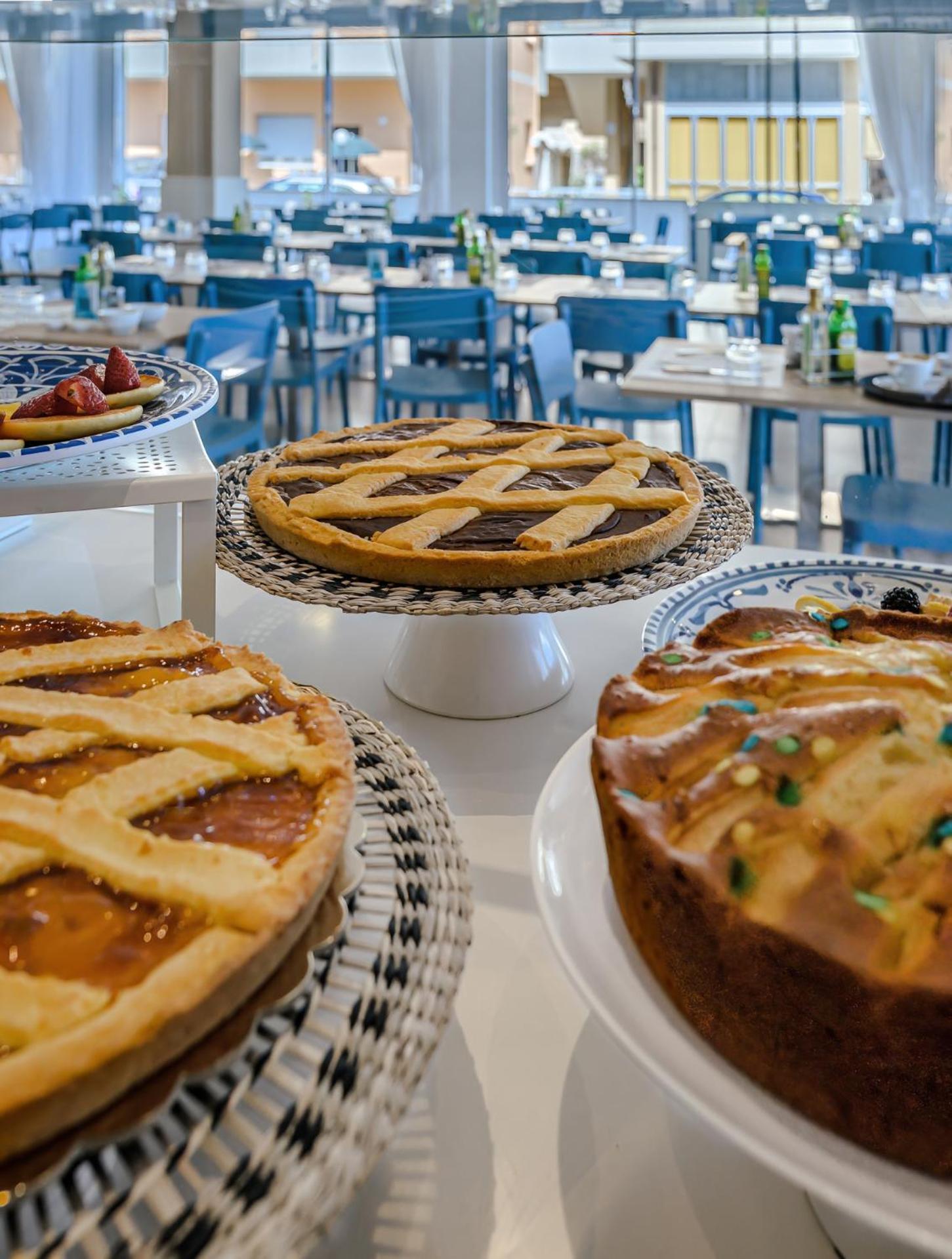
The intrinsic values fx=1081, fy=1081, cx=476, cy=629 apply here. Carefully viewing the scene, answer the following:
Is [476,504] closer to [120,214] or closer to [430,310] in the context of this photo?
[430,310]

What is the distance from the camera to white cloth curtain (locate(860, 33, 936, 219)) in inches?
313

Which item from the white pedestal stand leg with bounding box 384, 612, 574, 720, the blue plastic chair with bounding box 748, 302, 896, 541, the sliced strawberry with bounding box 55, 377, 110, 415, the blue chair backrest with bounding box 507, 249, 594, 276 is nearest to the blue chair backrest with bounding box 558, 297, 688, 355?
the blue plastic chair with bounding box 748, 302, 896, 541

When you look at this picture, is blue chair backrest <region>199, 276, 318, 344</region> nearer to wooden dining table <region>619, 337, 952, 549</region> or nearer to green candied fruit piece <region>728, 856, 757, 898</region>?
wooden dining table <region>619, 337, 952, 549</region>

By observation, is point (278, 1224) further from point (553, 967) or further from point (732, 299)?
point (732, 299)

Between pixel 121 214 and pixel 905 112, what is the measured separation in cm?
573

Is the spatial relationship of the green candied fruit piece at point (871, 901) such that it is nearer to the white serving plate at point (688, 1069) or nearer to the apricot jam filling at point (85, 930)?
the white serving plate at point (688, 1069)

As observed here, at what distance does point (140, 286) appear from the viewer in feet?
12.3

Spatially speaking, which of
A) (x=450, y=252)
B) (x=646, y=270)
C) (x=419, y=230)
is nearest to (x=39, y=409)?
(x=646, y=270)

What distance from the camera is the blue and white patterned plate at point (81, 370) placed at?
673mm

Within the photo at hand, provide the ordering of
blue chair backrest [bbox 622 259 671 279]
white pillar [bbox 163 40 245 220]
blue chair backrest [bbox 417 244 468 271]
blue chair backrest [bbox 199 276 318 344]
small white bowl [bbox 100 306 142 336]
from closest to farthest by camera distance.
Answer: small white bowl [bbox 100 306 142 336]
blue chair backrest [bbox 199 276 318 344]
blue chair backrest [bbox 622 259 671 279]
blue chair backrest [bbox 417 244 468 271]
white pillar [bbox 163 40 245 220]

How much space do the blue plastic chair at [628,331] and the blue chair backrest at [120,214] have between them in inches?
202

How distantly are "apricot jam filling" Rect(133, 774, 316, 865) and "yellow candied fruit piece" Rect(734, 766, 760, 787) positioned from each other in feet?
0.55

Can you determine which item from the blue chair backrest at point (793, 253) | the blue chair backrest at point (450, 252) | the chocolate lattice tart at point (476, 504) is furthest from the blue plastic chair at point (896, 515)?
the blue chair backrest at point (450, 252)

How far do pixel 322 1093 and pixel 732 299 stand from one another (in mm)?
3880
